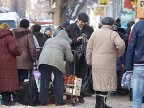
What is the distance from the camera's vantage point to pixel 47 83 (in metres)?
11.5

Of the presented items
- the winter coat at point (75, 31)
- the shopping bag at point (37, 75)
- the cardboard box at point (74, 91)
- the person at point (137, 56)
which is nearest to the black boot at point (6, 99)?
the shopping bag at point (37, 75)

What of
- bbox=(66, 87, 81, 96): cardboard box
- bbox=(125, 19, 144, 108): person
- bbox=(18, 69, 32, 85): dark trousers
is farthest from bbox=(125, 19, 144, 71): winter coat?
bbox=(18, 69, 32, 85): dark trousers

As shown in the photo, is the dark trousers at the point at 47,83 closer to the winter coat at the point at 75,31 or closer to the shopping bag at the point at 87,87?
the shopping bag at the point at 87,87

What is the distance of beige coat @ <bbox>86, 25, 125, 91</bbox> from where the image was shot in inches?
417

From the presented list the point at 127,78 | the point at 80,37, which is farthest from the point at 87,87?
the point at 127,78

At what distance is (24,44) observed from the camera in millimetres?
11836

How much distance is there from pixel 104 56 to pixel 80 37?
4.93 ft

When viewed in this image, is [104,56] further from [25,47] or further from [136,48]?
[25,47]

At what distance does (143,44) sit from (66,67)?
3.71m

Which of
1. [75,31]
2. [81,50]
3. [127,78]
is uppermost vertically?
[75,31]

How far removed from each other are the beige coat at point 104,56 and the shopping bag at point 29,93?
147cm

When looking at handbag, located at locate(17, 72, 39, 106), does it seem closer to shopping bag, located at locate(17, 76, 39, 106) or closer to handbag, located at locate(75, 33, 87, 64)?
shopping bag, located at locate(17, 76, 39, 106)

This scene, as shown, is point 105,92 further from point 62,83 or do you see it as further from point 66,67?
point 66,67

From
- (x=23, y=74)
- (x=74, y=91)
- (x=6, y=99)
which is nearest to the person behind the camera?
(x=6, y=99)
